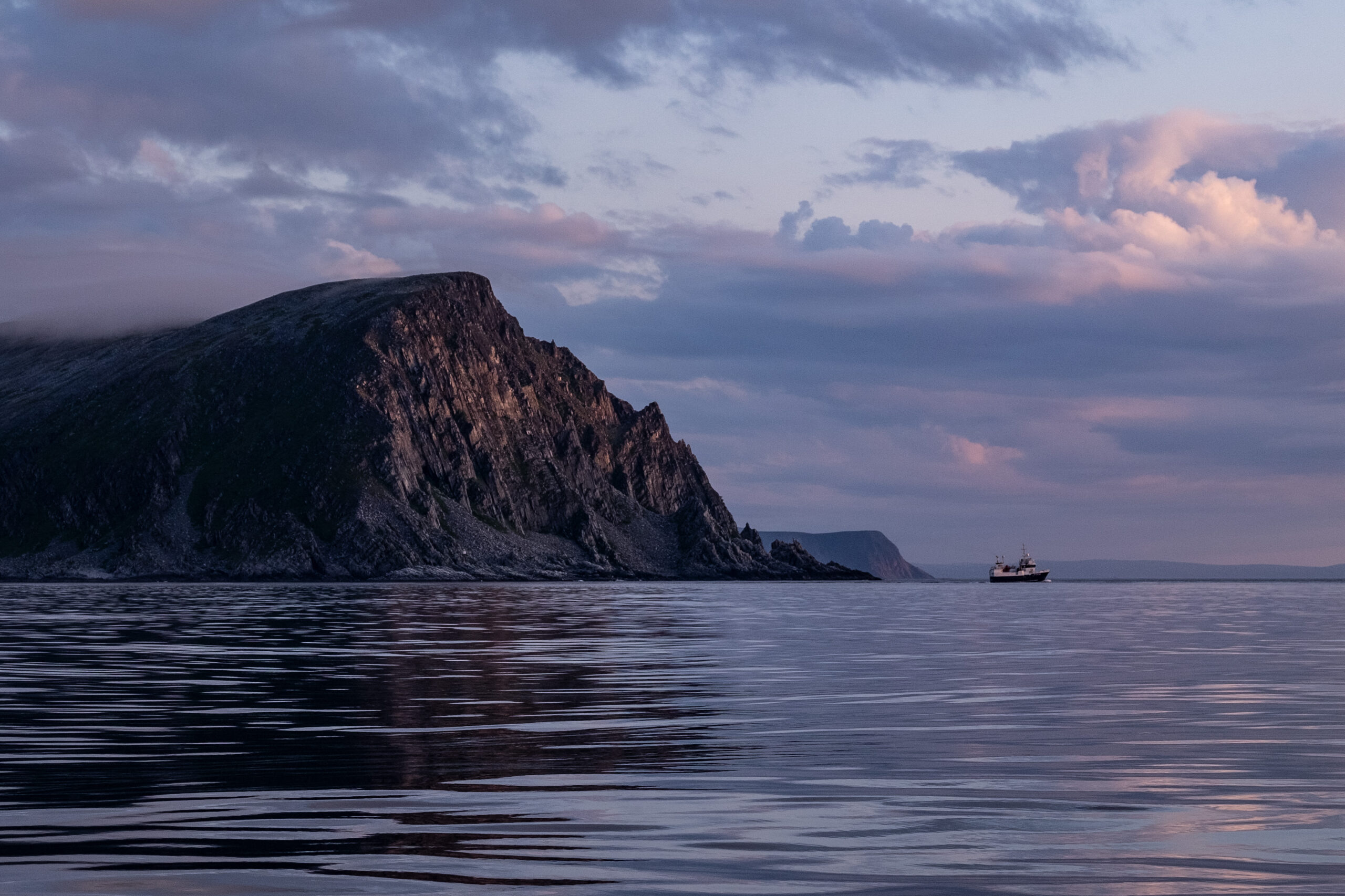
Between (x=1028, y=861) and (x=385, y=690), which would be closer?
(x=1028, y=861)

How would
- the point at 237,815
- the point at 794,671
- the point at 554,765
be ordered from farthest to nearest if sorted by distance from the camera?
the point at 794,671
the point at 554,765
the point at 237,815

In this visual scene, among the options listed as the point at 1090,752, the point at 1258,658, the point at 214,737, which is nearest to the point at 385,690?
the point at 214,737

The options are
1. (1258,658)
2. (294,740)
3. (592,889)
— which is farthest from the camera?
(1258,658)

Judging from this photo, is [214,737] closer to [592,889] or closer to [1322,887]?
[592,889]

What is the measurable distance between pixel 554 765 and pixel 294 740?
20.2ft

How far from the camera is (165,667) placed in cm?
4416

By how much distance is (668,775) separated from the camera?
20.0 metres

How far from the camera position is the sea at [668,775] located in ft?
42.6

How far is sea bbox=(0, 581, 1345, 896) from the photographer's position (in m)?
13.0

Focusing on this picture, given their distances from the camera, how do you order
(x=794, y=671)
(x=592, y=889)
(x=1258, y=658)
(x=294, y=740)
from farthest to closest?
(x=1258, y=658) → (x=794, y=671) → (x=294, y=740) → (x=592, y=889)

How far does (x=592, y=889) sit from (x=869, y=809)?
560cm

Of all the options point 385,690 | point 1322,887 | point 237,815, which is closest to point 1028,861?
point 1322,887

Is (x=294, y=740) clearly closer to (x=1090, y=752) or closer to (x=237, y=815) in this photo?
(x=237, y=815)

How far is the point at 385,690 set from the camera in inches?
1404
